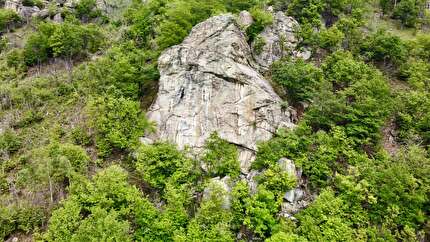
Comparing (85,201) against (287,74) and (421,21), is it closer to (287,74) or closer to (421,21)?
(287,74)

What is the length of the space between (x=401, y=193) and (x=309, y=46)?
21658 millimetres

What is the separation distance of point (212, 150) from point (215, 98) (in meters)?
6.05

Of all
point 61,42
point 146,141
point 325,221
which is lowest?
point 325,221

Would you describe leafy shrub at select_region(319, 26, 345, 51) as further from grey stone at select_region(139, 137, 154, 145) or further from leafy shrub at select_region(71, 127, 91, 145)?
leafy shrub at select_region(71, 127, 91, 145)

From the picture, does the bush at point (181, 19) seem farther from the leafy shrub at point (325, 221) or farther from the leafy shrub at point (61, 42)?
the leafy shrub at point (325, 221)

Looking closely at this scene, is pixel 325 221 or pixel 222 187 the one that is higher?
pixel 222 187

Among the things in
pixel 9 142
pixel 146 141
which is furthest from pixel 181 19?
pixel 9 142

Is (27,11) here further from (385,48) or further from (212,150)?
(385,48)

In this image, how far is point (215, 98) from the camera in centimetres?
3155

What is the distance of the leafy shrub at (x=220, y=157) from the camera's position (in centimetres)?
2698

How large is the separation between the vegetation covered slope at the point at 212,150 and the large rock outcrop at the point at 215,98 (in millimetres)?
1782

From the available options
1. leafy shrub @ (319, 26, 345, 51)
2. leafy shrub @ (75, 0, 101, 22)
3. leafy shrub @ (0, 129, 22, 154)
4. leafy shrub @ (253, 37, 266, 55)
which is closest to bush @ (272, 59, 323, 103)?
leafy shrub @ (253, 37, 266, 55)

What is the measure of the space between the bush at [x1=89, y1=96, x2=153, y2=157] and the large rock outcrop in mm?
2095

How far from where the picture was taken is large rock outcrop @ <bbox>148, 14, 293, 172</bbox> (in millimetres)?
29906
